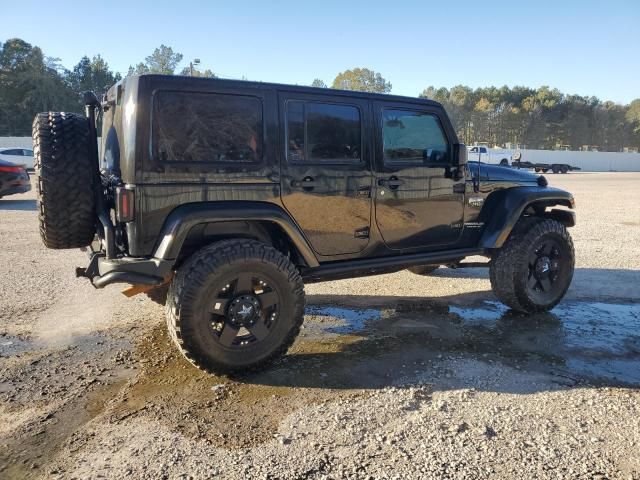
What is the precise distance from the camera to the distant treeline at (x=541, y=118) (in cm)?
7169

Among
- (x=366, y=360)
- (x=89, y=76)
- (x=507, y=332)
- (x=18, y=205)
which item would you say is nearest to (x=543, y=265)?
(x=507, y=332)

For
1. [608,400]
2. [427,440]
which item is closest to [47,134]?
[427,440]

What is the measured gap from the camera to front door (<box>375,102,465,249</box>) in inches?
168

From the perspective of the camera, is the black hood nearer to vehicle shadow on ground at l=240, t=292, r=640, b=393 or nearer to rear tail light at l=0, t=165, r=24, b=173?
vehicle shadow on ground at l=240, t=292, r=640, b=393

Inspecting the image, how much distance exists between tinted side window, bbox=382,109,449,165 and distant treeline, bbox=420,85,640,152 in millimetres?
66541

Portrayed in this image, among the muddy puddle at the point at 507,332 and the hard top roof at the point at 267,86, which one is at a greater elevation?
the hard top roof at the point at 267,86

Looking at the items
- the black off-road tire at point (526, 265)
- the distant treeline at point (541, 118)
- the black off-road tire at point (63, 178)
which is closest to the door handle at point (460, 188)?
the black off-road tire at point (526, 265)

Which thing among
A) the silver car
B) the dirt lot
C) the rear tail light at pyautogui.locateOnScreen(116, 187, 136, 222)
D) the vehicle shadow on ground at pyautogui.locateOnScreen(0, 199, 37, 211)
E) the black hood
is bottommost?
the dirt lot

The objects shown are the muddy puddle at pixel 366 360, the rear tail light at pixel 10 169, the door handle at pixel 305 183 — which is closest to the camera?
the muddy puddle at pixel 366 360

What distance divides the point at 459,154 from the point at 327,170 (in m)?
1.38

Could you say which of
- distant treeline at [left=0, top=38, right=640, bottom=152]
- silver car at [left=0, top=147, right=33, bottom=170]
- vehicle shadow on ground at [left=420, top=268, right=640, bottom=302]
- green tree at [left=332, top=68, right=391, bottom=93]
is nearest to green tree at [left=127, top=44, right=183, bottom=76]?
distant treeline at [left=0, top=38, right=640, bottom=152]

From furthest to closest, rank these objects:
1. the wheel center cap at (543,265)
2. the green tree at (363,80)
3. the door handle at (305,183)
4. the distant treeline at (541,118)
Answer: the distant treeline at (541,118) → the green tree at (363,80) → the wheel center cap at (543,265) → the door handle at (305,183)

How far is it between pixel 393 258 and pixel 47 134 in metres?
2.85

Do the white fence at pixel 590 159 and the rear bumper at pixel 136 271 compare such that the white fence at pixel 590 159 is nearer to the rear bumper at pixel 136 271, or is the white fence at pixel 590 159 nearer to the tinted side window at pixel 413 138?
the tinted side window at pixel 413 138
